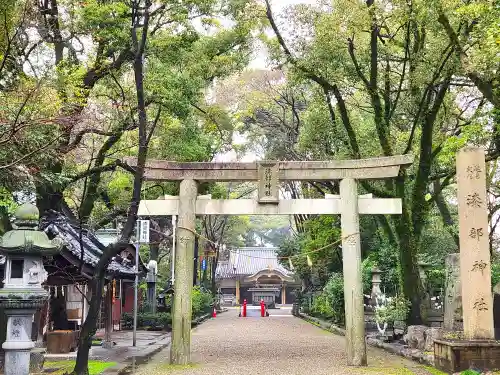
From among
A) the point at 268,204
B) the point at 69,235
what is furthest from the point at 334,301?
the point at 69,235

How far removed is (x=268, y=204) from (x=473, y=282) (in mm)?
4732

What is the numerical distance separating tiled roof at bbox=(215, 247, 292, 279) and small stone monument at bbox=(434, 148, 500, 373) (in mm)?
39819

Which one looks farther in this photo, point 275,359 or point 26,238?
point 275,359

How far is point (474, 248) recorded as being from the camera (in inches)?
411

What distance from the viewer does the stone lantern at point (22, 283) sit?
7980 mm

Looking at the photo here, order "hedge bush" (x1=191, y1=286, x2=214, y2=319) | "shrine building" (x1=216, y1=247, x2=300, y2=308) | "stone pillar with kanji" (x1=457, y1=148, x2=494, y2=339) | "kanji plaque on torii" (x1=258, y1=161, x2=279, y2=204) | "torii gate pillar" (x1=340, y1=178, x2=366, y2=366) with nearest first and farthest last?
1. "stone pillar with kanji" (x1=457, y1=148, x2=494, y2=339)
2. "torii gate pillar" (x1=340, y1=178, x2=366, y2=366)
3. "kanji plaque on torii" (x1=258, y1=161, x2=279, y2=204)
4. "hedge bush" (x1=191, y1=286, x2=214, y2=319)
5. "shrine building" (x1=216, y1=247, x2=300, y2=308)

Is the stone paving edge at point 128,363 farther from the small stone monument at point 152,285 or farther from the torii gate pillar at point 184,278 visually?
the small stone monument at point 152,285

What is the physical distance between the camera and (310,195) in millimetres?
28047

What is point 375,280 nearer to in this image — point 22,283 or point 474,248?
point 474,248

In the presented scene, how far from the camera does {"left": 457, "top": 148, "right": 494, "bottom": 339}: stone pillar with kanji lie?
10.1 metres

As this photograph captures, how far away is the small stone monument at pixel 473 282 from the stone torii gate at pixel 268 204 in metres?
1.50

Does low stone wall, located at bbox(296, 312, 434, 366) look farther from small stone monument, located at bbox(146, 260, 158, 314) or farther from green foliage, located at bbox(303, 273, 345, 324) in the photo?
small stone monument, located at bbox(146, 260, 158, 314)

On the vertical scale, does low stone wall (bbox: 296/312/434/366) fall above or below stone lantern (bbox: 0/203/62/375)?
below

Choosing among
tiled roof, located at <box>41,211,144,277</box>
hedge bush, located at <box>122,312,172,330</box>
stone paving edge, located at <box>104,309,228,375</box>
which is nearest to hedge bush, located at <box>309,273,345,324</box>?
hedge bush, located at <box>122,312,172,330</box>
